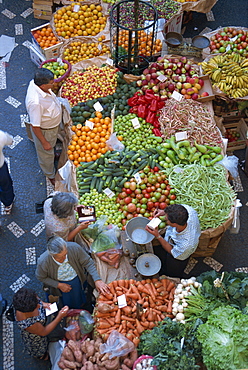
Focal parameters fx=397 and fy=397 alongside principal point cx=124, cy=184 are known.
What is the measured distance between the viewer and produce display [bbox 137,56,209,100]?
555 cm

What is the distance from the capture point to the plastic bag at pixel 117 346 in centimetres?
340

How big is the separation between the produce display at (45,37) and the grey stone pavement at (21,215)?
0.56m

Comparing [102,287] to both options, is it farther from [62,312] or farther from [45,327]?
[45,327]

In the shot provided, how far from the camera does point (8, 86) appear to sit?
662 cm

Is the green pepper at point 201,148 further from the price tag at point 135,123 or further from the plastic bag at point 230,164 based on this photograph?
the price tag at point 135,123

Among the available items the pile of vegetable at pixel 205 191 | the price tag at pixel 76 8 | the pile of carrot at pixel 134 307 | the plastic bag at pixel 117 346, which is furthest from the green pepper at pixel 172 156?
the price tag at pixel 76 8

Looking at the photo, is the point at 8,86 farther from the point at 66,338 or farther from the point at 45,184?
the point at 66,338

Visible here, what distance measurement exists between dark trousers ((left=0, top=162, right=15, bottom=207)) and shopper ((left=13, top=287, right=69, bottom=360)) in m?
1.81

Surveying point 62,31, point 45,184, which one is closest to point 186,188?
point 45,184

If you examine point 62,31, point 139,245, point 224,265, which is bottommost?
point 224,265

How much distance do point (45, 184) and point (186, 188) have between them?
2.06m

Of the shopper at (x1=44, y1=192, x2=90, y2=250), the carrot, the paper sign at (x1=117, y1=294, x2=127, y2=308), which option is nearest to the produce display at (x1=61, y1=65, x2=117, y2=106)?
the shopper at (x1=44, y1=192, x2=90, y2=250)

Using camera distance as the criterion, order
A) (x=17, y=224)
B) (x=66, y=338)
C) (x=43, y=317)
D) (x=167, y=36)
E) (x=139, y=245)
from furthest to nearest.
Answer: (x=167, y=36)
(x=17, y=224)
(x=139, y=245)
(x=66, y=338)
(x=43, y=317)

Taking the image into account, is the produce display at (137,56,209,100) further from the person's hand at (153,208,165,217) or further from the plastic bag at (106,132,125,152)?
the person's hand at (153,208,165,217)
